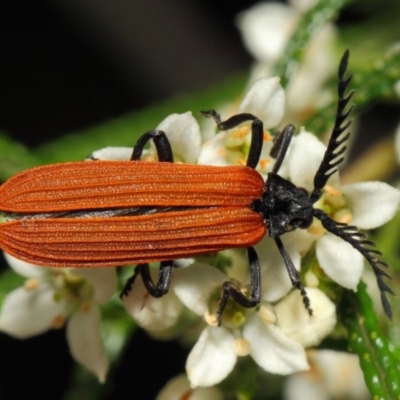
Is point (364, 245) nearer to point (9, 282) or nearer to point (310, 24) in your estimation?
point (310, 24)

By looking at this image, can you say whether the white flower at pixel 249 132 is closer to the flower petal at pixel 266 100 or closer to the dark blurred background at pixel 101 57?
the flower petal at pixel 266 100

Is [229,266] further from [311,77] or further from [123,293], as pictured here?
[311,77]

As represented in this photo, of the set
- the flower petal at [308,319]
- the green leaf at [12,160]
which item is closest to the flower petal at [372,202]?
the flower petal at [308,319]

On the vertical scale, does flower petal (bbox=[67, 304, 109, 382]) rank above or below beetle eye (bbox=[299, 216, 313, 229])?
below

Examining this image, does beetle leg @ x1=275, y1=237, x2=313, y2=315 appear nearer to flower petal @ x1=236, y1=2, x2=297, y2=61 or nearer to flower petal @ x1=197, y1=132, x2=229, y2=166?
flower petal @ x1=197, y1=132, x2=229, y2=166

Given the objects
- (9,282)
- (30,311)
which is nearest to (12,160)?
(9,282)

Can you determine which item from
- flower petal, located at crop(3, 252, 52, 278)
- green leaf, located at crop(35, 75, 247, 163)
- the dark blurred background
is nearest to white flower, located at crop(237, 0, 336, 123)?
green leaf, located at crop(35, 75, 247, 163)

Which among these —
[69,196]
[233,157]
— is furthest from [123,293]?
[233,157]

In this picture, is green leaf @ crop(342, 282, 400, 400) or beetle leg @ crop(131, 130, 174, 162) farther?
beetle leg @ crop(131, 130, 174, 162)
